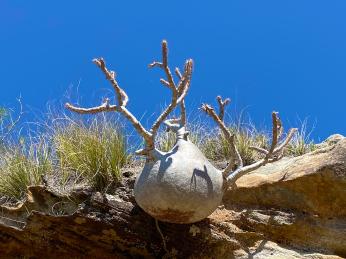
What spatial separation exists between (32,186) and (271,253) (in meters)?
2.03

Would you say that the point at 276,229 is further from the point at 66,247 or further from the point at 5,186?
the point at 5,186

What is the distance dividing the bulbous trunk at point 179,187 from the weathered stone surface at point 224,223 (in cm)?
42

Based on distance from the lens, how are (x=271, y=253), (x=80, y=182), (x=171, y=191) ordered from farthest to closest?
(x=80, y=182)
(x=271, y=253)
(x=171, y=191)

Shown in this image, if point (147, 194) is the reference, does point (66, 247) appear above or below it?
below

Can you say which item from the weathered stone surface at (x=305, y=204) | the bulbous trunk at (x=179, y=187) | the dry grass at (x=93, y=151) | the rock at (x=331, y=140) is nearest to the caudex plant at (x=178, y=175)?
the bulbous trunk at (x=179, y=187)

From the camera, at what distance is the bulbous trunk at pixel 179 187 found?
14.1 feet

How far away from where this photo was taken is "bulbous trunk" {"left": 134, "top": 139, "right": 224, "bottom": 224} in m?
4.30

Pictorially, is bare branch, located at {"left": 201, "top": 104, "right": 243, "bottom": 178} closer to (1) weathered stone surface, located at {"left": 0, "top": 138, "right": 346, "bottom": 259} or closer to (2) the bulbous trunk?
(2) the bulbous trunk

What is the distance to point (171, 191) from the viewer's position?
4281 mm

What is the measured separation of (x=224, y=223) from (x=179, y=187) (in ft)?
2.45

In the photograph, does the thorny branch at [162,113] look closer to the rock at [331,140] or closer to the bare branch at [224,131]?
the bare branch at [224,131]

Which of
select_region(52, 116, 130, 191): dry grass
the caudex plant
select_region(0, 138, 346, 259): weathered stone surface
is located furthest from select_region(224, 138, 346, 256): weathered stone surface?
select_region(52, 116, 130, 191): dry grass

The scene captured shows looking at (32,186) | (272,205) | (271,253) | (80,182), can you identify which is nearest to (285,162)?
(272,205)

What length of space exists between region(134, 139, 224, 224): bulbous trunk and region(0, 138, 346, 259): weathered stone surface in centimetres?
42
